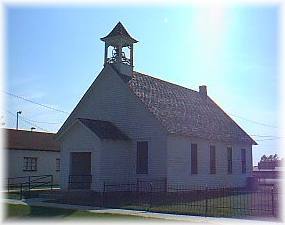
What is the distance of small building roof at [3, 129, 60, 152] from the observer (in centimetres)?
3972

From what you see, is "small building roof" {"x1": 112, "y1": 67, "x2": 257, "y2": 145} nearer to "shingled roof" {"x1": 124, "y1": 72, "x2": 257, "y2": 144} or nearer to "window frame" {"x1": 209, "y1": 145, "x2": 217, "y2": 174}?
"shingled roof" {"x1": 124, "y1": 72, "x2": 257, "y2": 144}

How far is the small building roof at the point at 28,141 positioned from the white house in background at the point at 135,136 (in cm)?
949

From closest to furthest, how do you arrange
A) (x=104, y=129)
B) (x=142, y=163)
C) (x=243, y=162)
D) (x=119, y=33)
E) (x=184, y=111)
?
1. (x=104, y=129)
2. (x=142, y=163)
3. (x=119, y=33)
4. (x=184, y=111)
5. (x=243, y=162)

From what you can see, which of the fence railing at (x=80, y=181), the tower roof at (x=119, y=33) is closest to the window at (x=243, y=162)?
the tower roof at (x=119, y=33)

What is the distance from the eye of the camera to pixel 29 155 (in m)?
40.2

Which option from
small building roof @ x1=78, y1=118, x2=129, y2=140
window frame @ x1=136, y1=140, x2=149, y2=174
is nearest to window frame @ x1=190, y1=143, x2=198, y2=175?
window frame @ x1=136, y1=140, x2=149, y2=174

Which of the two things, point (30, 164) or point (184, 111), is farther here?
point (30, 164)

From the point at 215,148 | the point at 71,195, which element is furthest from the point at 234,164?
the point at 71,195

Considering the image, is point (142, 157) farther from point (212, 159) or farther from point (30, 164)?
point (30, 164)

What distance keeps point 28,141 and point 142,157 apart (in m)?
17.9

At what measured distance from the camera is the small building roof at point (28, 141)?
39.7 metres

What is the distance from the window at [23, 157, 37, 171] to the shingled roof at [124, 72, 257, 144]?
14.9 m

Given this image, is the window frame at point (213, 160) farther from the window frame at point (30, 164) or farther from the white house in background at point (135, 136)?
the window frame at point (30, 164)

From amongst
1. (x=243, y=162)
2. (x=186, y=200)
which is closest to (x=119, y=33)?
(x=186, y=200)
